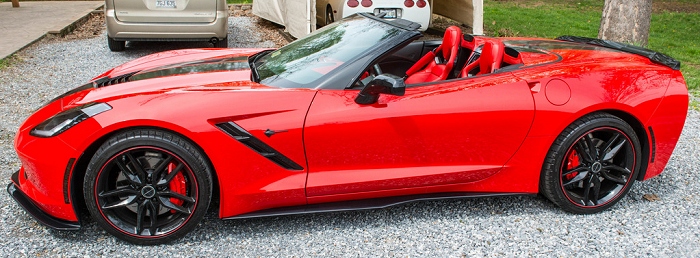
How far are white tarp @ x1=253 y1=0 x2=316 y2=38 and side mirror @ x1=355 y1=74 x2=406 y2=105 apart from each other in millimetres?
5416

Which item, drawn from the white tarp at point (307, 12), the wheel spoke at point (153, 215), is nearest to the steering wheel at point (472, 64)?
the wheel spoke at point (153, 215)

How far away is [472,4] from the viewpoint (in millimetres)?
8820

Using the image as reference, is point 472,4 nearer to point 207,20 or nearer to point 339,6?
point 339,6

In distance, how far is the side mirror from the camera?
2.89 m

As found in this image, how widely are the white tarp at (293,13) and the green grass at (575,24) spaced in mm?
4026

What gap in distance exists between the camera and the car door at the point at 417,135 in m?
3.00

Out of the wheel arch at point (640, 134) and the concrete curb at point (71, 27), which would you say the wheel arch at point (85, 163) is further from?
the concrete curb at point (71, 27)

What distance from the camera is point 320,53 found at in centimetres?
352

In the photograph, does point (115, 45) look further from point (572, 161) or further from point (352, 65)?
point (572, 161)

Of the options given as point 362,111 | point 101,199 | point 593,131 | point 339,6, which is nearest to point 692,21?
point 339,6

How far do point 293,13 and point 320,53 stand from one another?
18.4 feet

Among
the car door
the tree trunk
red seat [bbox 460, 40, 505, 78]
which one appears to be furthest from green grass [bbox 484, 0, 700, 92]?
the car door

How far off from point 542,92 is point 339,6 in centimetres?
580

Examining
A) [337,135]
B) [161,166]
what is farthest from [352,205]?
[161,166]
